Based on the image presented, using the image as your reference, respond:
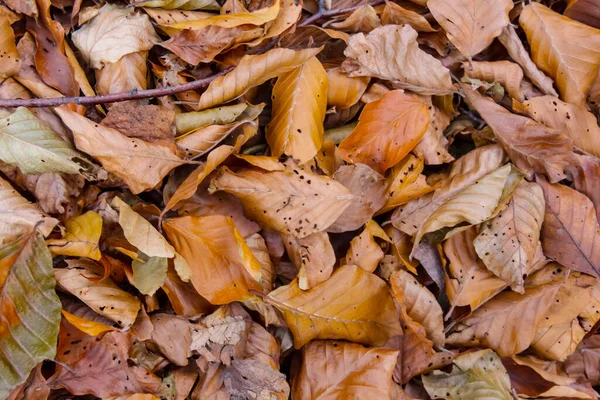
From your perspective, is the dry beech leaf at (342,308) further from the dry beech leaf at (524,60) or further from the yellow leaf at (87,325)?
the dry beech leaf at (524,60)

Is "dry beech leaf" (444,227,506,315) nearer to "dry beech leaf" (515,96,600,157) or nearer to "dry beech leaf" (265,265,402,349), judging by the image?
"dry beech leaf" (265,265,402,349)

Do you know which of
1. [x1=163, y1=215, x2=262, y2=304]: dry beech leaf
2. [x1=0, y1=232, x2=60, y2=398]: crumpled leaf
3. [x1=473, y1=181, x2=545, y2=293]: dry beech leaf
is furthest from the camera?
[x1=473, y1=181, x2=545, y2=293]: dry beech leaf

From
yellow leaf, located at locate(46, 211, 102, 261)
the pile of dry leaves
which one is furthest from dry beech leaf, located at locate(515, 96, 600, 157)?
yellow leaf, located at locate(46, 211, 102, 261)

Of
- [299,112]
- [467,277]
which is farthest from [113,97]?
[467,277]

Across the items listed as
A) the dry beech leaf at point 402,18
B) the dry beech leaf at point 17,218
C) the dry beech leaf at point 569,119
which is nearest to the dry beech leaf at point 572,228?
the dry beech leaf at point 569,119

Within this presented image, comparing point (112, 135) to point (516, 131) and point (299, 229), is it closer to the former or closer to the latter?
point (299, 229)
